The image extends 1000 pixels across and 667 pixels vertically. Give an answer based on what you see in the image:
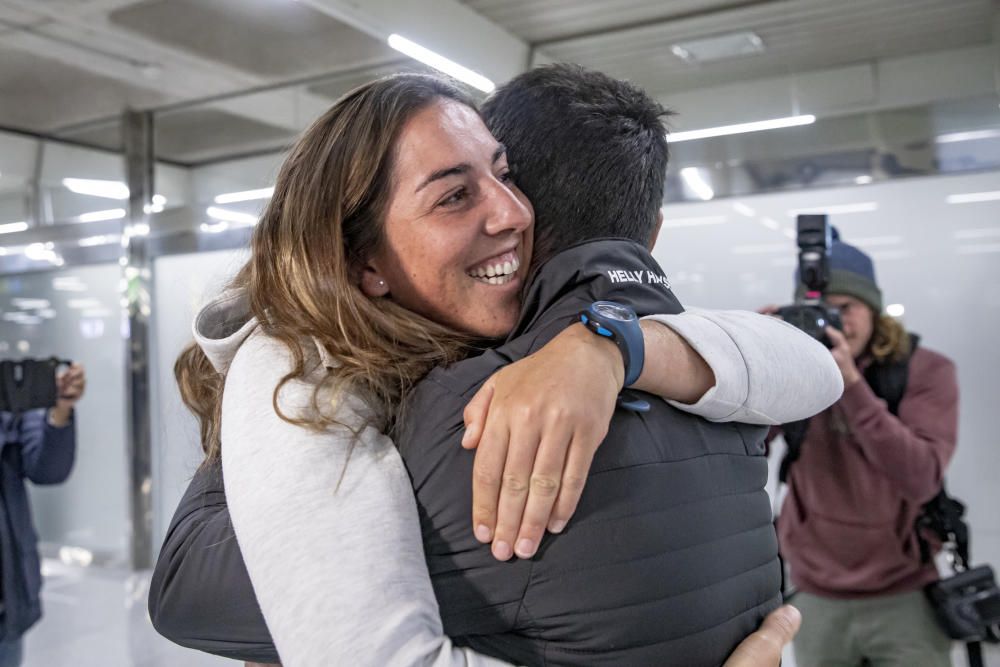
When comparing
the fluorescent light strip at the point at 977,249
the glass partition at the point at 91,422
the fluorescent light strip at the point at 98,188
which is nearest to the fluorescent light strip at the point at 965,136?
the fluorescent light strip at the point at 977,249

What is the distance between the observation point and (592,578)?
870 mm

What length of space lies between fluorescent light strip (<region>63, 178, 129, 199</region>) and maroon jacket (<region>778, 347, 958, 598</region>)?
18.6 feet

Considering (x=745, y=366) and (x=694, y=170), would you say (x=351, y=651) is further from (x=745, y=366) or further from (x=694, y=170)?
(x=694, y=170)

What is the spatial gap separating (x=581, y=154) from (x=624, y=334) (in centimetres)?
38

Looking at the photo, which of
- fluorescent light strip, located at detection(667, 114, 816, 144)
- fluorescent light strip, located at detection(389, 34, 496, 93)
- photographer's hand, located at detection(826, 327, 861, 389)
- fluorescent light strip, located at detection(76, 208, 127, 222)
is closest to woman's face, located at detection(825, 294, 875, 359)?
photographer's hand, located at detection(826, 327, 861, 389)

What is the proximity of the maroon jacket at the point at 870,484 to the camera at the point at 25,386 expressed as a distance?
2717 millimetres

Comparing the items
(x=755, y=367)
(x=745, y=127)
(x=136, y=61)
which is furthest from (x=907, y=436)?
(x=136, y=61)

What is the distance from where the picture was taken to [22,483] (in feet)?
10.8

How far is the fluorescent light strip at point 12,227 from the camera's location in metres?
6.12

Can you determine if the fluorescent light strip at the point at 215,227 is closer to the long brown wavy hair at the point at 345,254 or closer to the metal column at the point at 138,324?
the metal column at the point at 138,324

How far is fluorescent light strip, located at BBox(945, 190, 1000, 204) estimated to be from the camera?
194 inches

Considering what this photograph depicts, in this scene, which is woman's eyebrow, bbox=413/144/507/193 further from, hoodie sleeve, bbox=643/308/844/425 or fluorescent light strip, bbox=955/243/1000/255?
fluorescent light strip, bbox=955/243/1000/255

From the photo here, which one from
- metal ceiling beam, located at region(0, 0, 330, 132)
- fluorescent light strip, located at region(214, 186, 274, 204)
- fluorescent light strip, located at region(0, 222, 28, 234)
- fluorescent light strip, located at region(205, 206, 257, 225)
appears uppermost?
metal ceiling beam, located at region(0, 0, 330, 132)

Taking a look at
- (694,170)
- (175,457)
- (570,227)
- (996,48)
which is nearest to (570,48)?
(694,170)
